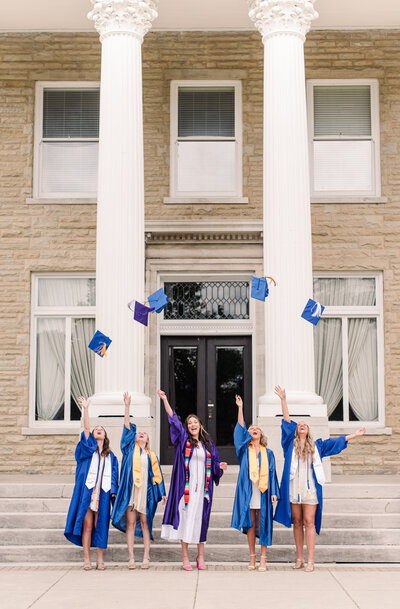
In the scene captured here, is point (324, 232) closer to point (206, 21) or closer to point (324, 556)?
point (206, 21)

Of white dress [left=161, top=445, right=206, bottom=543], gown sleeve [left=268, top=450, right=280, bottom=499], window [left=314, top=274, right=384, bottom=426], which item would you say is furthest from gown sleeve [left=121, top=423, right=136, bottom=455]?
window [left=314, top=274, right=384, bottom=426]

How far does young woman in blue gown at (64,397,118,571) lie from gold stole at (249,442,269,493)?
1.59 m

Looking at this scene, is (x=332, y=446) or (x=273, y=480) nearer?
(x=273, y=480)

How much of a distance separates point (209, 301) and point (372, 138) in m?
4.26

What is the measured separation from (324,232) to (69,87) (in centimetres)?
550

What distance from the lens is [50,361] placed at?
15.7m

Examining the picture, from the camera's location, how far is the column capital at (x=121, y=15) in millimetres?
13195

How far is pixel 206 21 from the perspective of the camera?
15453mm

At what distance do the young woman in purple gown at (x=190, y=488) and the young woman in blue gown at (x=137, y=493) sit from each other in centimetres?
24

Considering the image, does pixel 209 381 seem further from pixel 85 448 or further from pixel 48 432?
pixel 85 448

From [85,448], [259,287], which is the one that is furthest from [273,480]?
[259,287]

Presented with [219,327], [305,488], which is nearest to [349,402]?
[219,327]

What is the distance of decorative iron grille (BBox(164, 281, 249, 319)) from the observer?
15.7 m

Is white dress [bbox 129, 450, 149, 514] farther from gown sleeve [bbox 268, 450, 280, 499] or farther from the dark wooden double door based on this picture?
the dark wooden double door
